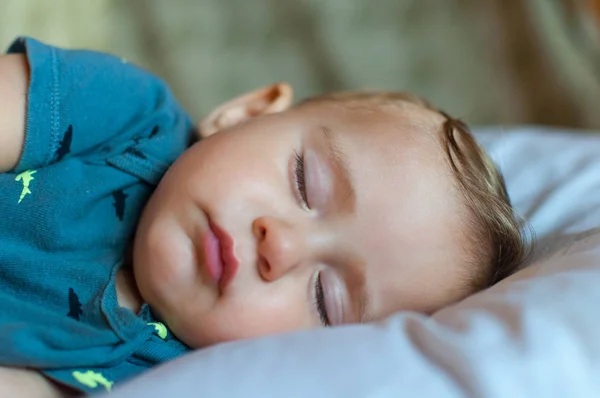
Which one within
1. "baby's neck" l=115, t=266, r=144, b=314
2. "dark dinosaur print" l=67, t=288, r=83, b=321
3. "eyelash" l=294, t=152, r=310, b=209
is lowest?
"baby's neck" l=115, t=266, r=144, b=314

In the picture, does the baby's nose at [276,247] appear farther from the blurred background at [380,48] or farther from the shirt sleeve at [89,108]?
the blurred background at [380,48]

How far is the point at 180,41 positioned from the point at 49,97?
904 millimetres

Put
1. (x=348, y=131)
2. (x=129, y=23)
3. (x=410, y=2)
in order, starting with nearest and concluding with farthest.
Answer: (x=348, y=131) → (x=129, y=23) → (x=410, y=2)

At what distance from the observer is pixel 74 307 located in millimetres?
826

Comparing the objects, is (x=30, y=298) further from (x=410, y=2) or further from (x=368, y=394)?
(x=410, y=2)

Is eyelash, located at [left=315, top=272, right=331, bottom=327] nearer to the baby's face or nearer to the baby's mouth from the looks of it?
the baby's face

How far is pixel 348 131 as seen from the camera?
92cm

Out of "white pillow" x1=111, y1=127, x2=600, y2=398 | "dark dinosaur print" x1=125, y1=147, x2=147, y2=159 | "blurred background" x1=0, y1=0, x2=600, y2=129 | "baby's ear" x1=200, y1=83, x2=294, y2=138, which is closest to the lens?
"white pillow" x1=111, y1=127, x2=600, y2=398

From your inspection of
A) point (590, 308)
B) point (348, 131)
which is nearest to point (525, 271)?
point (590, 308)

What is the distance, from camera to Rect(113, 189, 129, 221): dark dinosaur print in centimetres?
95

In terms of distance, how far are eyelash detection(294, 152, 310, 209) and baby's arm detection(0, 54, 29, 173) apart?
13.5 inches

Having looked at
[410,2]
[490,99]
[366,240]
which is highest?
[410,2]

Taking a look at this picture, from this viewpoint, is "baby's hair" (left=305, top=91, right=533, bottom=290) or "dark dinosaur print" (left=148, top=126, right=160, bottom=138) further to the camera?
"dark dinosaur print" (left=148, top=126, right=160, bottom=138)

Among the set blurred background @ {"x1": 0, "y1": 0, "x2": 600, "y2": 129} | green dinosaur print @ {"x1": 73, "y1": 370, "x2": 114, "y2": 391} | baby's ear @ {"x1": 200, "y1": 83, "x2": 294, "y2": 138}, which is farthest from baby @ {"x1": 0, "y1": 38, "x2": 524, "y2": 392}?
blurred background @ {"x1": 0, "y1": 0, "x2": 600, "y2": 129}
